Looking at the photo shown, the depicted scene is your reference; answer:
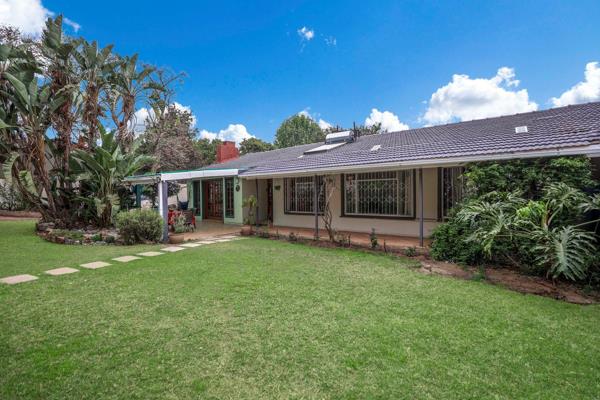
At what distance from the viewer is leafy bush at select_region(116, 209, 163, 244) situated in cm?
1078

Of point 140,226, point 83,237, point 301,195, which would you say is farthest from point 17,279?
point 301,195

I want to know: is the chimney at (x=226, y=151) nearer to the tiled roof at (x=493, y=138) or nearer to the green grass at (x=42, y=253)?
the tiled roof at (x=493, y=138)

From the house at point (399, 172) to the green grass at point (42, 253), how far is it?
8.20 feet

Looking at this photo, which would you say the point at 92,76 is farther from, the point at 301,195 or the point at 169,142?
the point at 169,142

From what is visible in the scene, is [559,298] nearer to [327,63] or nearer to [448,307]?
[448,307]

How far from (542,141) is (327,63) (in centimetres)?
2031

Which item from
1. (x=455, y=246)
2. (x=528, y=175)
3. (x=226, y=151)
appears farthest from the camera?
(x=226, y=151)

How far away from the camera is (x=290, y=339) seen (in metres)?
3.89

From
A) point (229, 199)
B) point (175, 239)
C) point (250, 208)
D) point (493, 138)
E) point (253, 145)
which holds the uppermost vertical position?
point (253, 145)

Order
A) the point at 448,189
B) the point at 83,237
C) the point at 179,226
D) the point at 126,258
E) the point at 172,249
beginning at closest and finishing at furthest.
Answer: the point at 126,258, the point at 172,249, the point at 448,189, the point at 83,237, the point at 179,226

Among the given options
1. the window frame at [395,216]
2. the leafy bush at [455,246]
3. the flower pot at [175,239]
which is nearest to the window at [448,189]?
→ the window frame at [395,216]

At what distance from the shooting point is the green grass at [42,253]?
7.61 m

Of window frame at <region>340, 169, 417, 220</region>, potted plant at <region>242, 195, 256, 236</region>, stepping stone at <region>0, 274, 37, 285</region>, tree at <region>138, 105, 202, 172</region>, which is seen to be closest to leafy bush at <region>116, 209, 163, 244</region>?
potted plant at <region>242, 195, 256, 236</region>

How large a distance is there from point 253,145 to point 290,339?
44.5 metres
